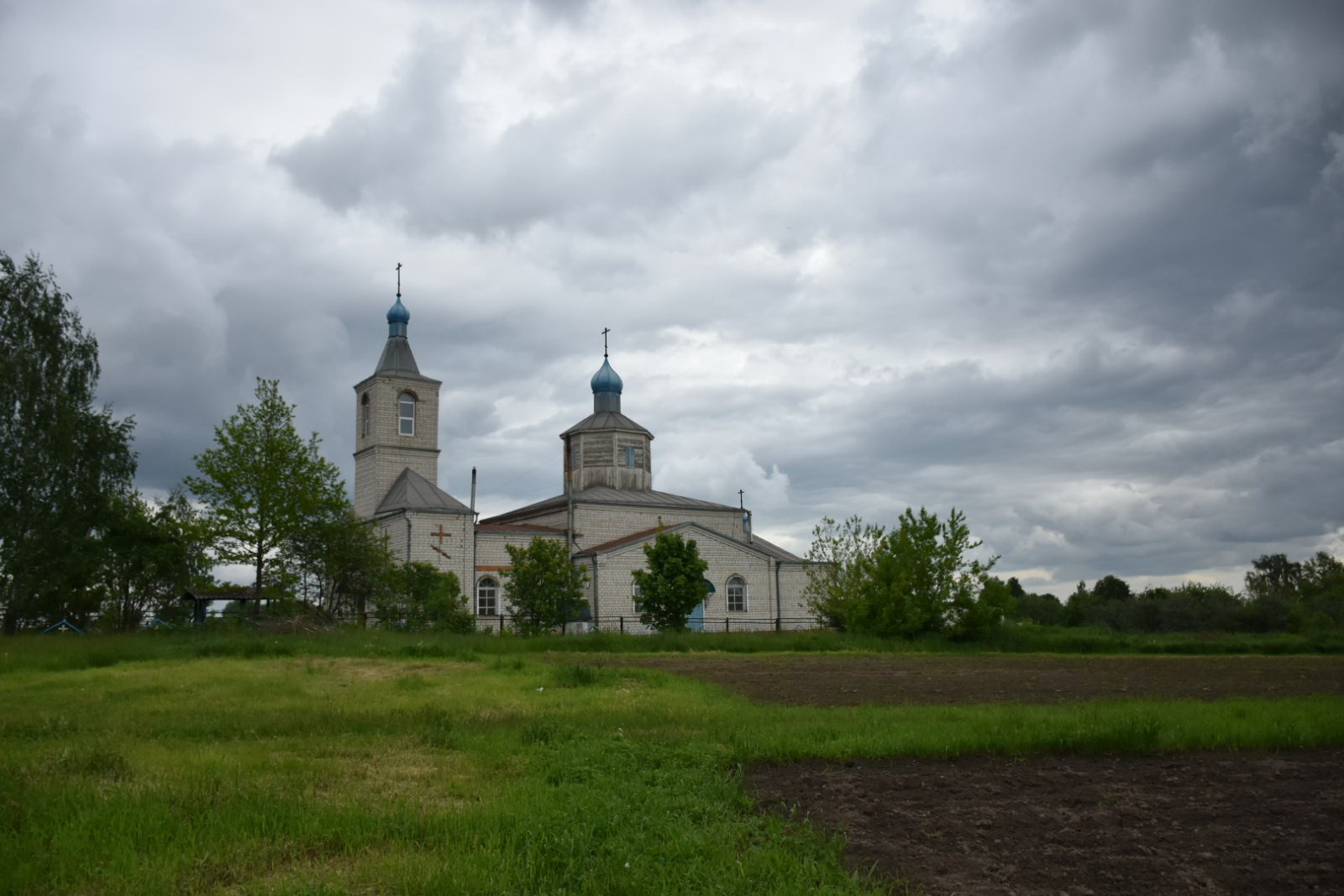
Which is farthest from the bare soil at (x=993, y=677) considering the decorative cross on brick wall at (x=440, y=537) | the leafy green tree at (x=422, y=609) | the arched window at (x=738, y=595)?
the arched window at (x=738, y=595)

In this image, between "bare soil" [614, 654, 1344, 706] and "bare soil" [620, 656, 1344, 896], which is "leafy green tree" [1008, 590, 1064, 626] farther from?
"bare soil" [620, 656, 1344, 896]

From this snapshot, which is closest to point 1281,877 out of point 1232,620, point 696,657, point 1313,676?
point 1313,676

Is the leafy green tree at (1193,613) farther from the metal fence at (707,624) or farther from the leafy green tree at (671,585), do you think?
the leafy green tree at (671,585)

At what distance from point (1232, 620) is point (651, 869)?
47.8m

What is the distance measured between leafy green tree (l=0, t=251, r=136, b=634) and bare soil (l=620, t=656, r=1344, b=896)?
3059cm

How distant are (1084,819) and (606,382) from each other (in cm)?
4863

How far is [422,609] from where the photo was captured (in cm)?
3253

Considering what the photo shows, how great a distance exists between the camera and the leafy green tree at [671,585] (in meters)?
33.9

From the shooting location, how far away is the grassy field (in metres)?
4.93

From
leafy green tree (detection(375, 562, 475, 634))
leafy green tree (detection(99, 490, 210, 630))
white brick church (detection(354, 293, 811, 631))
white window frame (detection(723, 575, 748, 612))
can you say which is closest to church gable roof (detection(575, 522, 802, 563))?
white brick church (detection(354, 293, 811, 631))

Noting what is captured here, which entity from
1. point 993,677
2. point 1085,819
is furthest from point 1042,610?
point 1085,819

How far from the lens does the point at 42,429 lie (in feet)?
104

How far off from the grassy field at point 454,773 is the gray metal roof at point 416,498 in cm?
2787

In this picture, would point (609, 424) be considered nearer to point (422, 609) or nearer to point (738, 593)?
point (738, 593)
